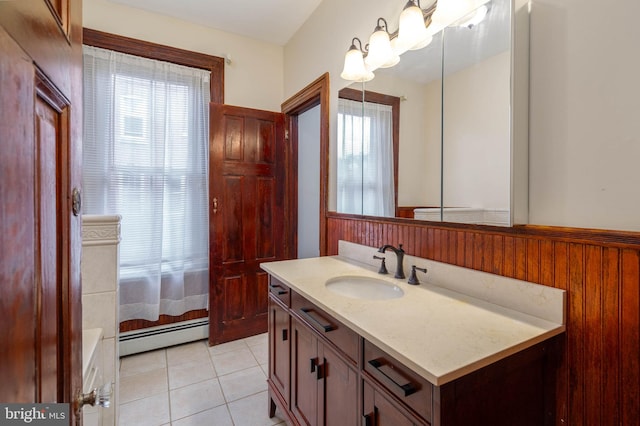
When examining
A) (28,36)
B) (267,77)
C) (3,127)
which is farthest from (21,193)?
(267,77)

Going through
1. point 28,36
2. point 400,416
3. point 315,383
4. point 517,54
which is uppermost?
point 517,54

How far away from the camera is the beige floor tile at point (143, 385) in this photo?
1929 mm

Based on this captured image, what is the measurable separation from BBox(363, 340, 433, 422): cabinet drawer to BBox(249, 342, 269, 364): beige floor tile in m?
1.65

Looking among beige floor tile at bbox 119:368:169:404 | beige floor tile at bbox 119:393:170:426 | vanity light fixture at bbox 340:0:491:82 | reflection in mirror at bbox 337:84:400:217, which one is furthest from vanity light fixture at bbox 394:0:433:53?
beige floor tile at bbox 119:368:169:404

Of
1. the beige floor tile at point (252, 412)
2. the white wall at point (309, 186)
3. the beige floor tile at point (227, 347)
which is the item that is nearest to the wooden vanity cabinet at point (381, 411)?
the beige floor tile at point (252, 412)

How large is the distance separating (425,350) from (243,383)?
171 centimetres

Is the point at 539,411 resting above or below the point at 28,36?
below

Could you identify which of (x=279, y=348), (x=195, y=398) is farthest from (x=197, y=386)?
(x=279, y=348)

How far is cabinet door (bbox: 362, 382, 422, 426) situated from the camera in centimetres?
82

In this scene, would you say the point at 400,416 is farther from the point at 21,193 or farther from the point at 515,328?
the point at 21,193

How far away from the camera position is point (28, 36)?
1.31ft

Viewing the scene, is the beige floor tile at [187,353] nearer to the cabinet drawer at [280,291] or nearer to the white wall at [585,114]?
the cabinet drawer at [280,291]

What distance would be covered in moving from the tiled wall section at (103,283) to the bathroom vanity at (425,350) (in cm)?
77

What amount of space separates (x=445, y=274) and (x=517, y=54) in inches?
34.1
